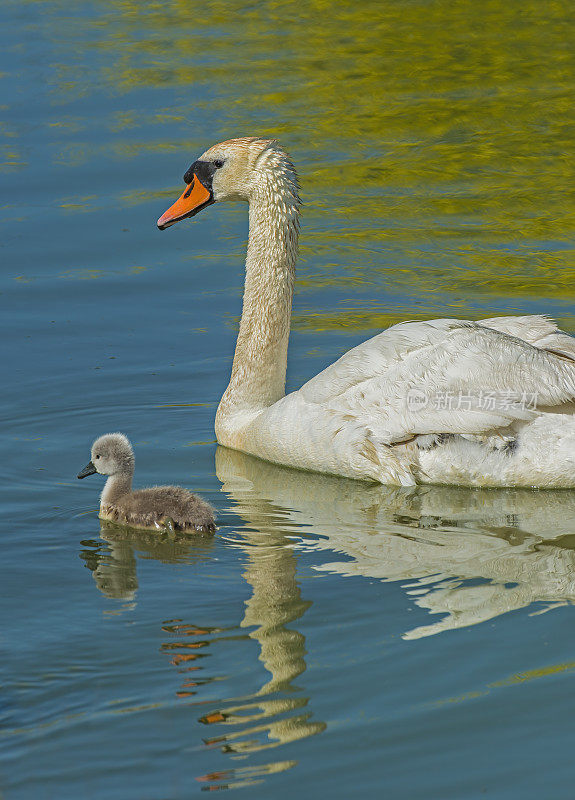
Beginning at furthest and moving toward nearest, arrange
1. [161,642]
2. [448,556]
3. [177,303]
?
[177,303] < [448,556] < [161,642]

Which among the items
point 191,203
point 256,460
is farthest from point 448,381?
point 191,203

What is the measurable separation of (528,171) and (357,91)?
3729 mm

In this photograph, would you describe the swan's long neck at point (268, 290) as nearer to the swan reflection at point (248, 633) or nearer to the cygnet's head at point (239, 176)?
the cygnet's head at point (239, 176)

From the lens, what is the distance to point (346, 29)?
20.6m

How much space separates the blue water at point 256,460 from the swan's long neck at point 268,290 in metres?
0.51

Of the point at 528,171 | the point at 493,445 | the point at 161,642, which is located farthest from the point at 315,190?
the point at 161,642

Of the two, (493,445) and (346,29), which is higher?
(346,29)

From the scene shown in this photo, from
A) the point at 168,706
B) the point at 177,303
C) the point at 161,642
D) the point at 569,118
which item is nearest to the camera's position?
the point at 168,706

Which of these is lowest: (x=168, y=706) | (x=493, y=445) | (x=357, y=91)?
(x=168, y=706)

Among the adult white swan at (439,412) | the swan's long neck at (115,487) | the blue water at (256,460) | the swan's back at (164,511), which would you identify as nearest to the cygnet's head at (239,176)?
the blue water at (256,460)

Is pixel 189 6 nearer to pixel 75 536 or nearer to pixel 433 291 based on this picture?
pixel 433 291

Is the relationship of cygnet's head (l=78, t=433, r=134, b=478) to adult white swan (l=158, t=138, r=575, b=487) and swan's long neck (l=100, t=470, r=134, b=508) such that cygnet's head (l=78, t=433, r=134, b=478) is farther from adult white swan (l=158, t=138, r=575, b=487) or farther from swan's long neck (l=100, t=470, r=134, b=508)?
adult white swan (l=158, t=138, r=575, b=487)

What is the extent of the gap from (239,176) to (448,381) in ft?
8.12

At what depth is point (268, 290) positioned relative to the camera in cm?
925
